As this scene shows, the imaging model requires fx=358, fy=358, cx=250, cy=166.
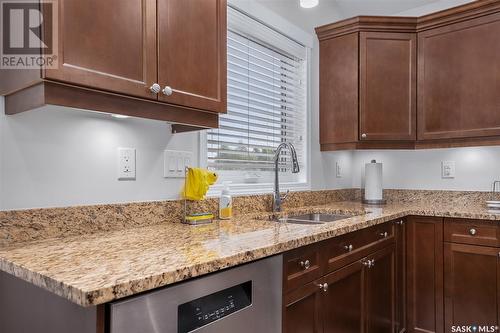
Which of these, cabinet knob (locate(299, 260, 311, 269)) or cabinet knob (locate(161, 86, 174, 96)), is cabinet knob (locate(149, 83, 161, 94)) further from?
cabinet knob (locate(299, 260, 311, 269))

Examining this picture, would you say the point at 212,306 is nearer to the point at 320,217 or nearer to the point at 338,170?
the point at 320,217

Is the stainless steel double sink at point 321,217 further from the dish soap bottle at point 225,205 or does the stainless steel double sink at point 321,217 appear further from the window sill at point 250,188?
the dish soap bottle at point 225,205

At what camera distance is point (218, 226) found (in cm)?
153

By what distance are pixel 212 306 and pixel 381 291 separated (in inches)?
53.4

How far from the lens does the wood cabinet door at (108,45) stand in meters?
0.98

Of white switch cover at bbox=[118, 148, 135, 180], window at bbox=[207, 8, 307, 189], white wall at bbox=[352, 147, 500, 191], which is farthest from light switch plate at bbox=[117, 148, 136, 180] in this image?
white wall at bbox=[352, 147, 500, 191]

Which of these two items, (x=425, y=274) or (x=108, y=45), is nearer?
(x=108, y=45)

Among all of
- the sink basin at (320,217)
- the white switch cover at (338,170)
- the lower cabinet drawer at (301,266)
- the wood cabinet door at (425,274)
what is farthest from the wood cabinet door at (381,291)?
the white switch cover at (338,170)

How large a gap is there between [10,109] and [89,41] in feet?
1.18

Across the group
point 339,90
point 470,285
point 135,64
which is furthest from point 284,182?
point 135,64

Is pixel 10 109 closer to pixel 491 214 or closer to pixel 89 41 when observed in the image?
pixel 89 41

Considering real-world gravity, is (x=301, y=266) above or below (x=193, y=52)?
below

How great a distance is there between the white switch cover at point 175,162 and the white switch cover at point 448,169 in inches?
79.3

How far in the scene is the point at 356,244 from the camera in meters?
1.71
